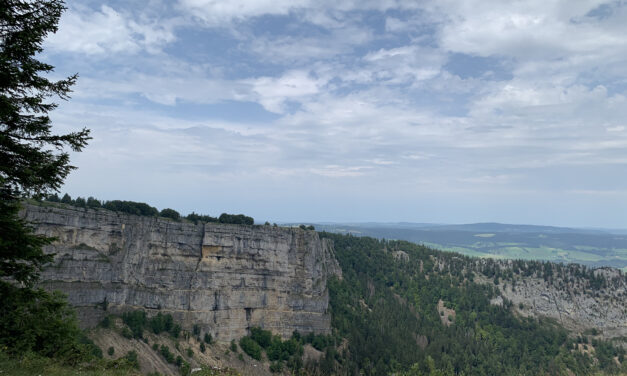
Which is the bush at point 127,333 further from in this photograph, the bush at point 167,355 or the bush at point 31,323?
the bush at point 31,323

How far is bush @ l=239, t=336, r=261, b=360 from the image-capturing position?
83375 millimetres

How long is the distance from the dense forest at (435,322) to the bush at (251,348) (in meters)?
13.7

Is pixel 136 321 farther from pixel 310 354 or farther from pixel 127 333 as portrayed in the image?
pixel 310 354

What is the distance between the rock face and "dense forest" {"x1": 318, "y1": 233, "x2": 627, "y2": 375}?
39.2ft

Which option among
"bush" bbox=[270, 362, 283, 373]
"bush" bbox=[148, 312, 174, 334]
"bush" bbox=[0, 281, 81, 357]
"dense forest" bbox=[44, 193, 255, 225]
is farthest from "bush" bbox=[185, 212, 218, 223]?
"bush" bbox=[0, 281, 81, 357]

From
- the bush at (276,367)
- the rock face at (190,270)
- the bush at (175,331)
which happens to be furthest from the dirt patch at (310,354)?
the bush at (175,331)

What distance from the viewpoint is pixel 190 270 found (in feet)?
275

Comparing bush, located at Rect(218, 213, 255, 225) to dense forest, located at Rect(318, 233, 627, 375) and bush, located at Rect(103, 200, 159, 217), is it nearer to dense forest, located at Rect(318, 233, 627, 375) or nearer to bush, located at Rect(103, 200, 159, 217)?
bush, located at Rect(103, 200, 159, 217)

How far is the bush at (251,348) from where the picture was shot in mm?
83375

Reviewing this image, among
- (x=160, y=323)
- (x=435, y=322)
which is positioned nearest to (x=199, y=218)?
(x=160, y=323)

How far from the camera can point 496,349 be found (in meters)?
110

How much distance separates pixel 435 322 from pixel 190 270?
241 feet

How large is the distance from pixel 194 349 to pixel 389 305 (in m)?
60.0

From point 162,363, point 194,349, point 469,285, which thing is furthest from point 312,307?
point 469,285
